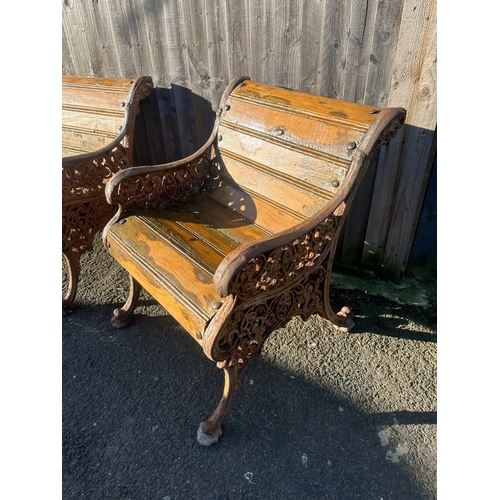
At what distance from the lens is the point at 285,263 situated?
1724 millimetres

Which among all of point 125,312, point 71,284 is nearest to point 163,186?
point 125,312

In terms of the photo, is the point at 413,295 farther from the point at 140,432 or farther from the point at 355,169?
the point at 140,432

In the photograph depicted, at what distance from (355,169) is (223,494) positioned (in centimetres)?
157

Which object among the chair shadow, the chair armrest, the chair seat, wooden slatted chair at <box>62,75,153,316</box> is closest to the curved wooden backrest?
wooden slatted chair at <box>62,75,153,316</box>

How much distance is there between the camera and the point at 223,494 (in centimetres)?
177

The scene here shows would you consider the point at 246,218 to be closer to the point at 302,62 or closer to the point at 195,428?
the point at 302,62

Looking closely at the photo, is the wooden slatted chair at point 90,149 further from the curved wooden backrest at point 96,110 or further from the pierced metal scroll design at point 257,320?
the pierced metal scroll design at point 257,320

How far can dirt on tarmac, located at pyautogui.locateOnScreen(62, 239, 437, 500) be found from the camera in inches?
71.1

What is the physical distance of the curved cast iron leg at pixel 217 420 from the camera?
1918 mm

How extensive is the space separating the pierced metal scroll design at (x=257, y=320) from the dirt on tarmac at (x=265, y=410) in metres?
0.40

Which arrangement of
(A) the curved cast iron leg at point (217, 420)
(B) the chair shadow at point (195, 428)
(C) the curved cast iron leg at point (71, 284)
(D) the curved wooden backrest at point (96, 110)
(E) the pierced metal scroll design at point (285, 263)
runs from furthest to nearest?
(D) the curved wooden backrest at point (96, 110) < (C) the curved cast iron leg at point (71, 284) < (A) the curved cast iron leg at point (217, 420) < (B) the chair shadow at point (195, 428) < (E) the pierced metal scroll design at point (285, 263)

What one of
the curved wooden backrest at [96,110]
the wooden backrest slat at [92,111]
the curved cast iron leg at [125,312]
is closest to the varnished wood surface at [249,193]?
the curved cast iron leg at [125,312]

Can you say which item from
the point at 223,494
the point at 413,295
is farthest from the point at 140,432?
the point at 413,295

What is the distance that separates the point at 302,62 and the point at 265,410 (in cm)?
201
